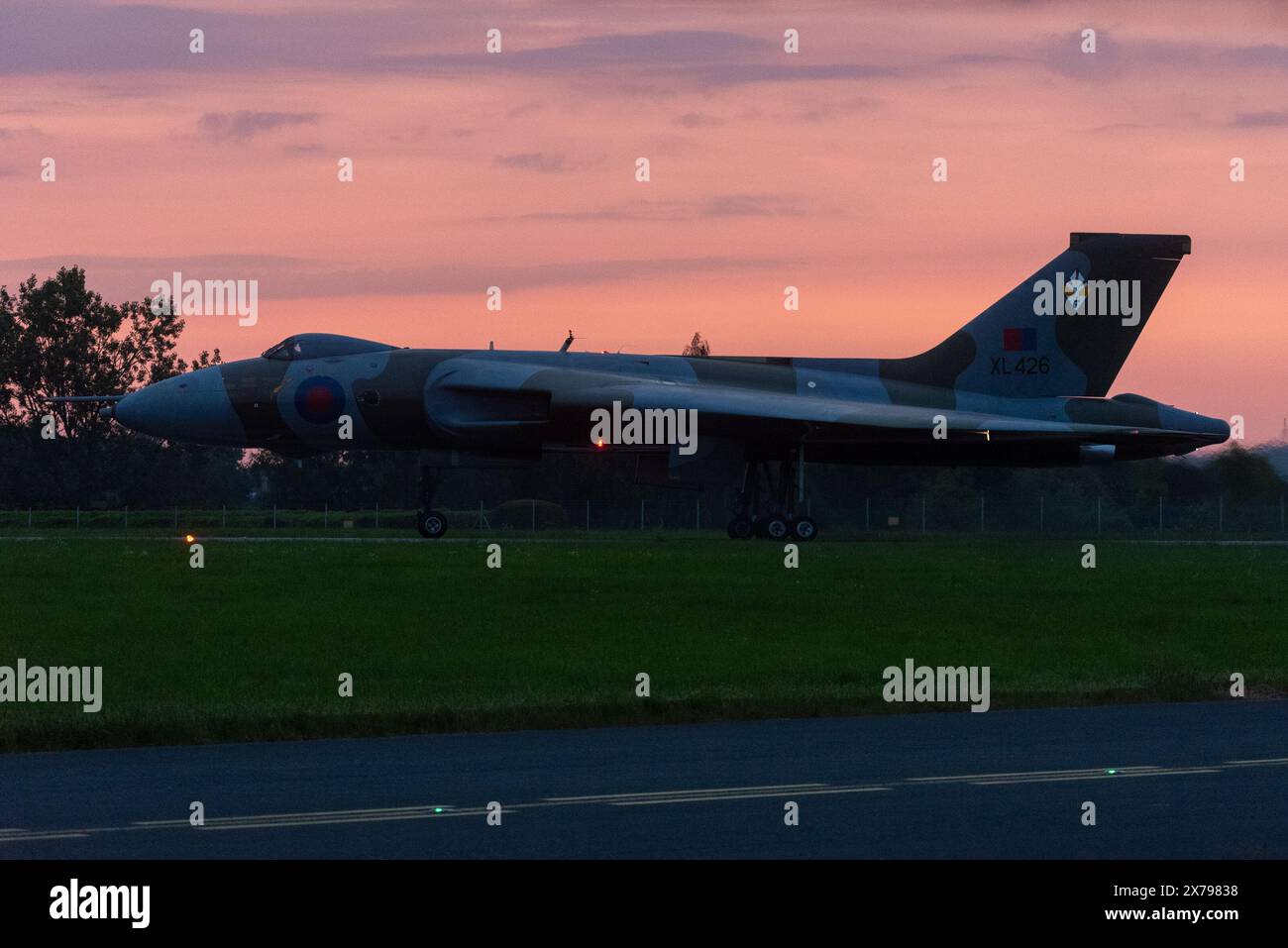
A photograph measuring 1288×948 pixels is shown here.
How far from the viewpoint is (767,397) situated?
150 feet

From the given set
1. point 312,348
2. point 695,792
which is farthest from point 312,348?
point 695,792

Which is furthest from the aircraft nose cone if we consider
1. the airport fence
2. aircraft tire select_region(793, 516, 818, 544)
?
aircraft tire select_region(793, 516, 818, 544)

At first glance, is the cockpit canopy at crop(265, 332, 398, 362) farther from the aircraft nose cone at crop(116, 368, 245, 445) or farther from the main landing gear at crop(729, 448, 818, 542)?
the main landing gear at crop(729, 448, 818, 542)

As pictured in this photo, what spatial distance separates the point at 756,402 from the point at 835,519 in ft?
66.4

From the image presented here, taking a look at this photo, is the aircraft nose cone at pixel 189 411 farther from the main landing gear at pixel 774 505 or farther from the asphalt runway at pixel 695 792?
the asphalt runway at pixel 695 792

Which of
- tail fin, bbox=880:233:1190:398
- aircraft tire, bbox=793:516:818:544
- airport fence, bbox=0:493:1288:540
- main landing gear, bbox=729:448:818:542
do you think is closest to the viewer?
aircraft tire, bbox=793:516:818:544

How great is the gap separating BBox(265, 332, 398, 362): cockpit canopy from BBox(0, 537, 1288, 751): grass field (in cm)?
893

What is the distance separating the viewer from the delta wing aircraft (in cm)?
4438

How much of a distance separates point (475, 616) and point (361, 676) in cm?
532

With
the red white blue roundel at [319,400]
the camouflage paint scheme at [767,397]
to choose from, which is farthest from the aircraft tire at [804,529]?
the red white blue roundel at [319,400]
